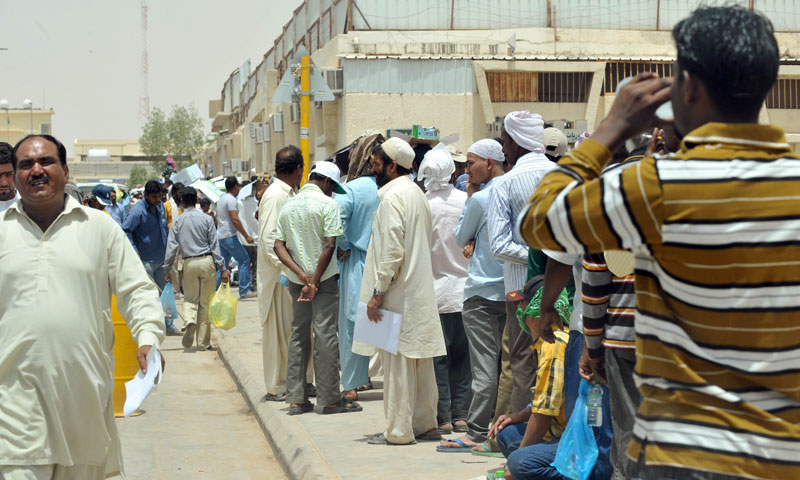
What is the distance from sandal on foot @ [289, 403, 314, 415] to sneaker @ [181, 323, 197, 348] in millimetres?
4858

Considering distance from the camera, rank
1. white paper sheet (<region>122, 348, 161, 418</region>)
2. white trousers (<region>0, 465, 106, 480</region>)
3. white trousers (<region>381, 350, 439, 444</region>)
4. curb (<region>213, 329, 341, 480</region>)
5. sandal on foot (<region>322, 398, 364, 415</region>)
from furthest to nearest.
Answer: sandal on foot (<region>322, 398, 364, 415</region>), white trousers (<region>381, 350, 439, 444</region>), curb (<region>213, 329, 341, 480</region>), white paper sheet (<region>122, 348, 161, 418</region>), white trousers (<region>0, 465, 106, 480</region>)

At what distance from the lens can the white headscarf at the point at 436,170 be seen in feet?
25.7

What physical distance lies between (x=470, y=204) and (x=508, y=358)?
45.4 inches

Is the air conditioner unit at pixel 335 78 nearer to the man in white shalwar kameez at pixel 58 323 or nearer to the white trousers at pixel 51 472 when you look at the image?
the man in white shalwar kameez at pixel 58 323

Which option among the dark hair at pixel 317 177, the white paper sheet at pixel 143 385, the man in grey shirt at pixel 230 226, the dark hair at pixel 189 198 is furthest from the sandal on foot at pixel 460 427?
the man in grey shirt at pixel 230 226

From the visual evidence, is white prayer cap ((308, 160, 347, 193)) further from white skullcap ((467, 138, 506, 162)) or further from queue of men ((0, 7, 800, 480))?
white skullcap ((467, 138, 506, 162))

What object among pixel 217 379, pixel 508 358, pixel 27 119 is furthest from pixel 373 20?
pixel 27 119

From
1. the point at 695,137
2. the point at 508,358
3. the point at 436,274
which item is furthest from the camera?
the point at 436,274

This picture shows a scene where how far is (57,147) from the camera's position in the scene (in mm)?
4637

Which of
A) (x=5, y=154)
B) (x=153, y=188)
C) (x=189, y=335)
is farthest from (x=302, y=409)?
(x=153, y=188)

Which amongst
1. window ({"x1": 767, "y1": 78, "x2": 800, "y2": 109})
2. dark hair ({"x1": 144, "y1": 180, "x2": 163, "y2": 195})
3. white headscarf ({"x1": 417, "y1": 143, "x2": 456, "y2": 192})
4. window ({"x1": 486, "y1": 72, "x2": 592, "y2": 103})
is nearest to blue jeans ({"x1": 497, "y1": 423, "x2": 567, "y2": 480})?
white headscarf ({"x1": 417, "y1": 143, "x2": 456, "y2": 192})

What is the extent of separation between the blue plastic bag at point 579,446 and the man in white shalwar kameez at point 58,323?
1.71 m

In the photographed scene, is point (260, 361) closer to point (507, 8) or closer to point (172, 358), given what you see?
point (172, 358)

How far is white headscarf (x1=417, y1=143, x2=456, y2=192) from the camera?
25.7ft
